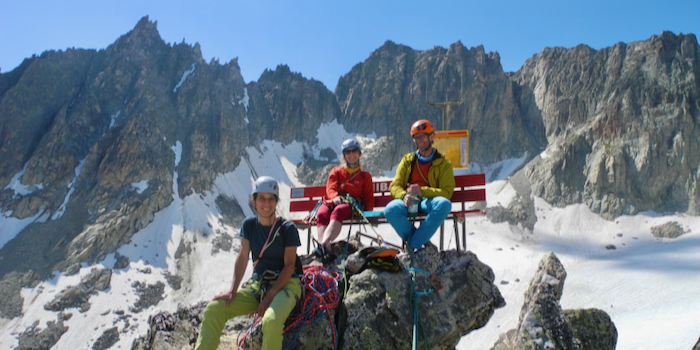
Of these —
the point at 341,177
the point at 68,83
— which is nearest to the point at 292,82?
the point at 68,83

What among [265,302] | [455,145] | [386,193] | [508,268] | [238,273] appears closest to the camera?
[265,302]

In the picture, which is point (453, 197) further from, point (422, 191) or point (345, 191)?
point (345, 191)

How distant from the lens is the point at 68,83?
73875 millimetres

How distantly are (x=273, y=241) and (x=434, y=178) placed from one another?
368 centimetres

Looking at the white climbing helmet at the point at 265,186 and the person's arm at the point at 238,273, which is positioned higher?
the white climbing helmet at the point at 265,186

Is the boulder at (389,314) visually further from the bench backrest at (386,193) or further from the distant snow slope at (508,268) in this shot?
the distant snow slope at (508,268)

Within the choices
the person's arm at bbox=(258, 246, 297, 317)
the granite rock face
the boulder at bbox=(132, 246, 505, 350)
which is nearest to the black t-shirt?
the person's arm at bbox=(258, 246, 297, 317)

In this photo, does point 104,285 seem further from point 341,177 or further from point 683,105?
point 683,105

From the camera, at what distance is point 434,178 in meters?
7.41

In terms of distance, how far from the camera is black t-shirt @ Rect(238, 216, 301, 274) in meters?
4.98

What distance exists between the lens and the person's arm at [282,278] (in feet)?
15.3

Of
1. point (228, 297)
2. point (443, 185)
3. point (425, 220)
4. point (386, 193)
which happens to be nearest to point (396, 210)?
point (425, 220)

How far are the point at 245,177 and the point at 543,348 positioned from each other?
7670cm

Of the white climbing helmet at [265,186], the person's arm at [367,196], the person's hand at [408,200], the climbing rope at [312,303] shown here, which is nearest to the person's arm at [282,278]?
the climbing rope at [312,303]
